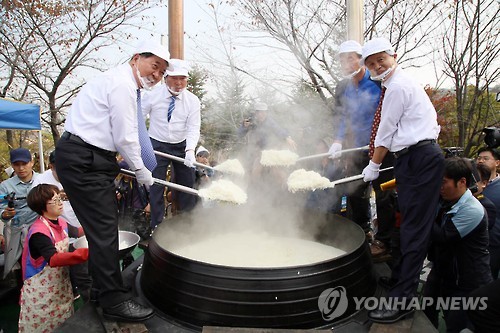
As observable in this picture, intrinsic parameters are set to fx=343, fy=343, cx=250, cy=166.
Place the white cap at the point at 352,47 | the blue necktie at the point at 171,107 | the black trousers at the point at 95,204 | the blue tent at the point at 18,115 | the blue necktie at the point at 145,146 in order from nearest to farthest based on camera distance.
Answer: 1. the black trousers at the point at 95,204
2. the blue necktie at the point at 145,146
3. the white cap at the point at 352,47
4. the blue necktie at the point at 171,107
5. the blue tent at the point at 18,115

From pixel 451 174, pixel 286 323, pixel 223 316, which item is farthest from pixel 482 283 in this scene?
pixel 223 316

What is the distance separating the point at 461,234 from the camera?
8.69ft

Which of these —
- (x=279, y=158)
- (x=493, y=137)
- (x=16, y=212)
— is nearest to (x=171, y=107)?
(x=279, y=158)

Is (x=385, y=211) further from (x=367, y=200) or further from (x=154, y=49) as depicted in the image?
(x=154, y=49)

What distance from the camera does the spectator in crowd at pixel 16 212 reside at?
11.1ft

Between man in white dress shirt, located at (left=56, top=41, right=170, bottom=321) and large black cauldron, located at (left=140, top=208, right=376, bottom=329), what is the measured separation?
30 centimetres

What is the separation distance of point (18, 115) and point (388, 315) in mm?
5997

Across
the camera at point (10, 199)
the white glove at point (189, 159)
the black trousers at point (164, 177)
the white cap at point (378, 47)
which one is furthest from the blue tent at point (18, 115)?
the white cap at point (378, 47)

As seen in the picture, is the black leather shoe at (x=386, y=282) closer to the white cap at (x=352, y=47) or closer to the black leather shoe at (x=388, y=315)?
the black leather shoe at (x=388, y=315)

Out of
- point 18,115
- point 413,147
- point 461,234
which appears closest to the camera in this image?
point 413,147

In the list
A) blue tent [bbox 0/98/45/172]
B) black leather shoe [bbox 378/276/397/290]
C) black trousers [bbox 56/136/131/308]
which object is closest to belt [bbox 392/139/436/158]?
black leather shoe [bbox 378/276/397/290]

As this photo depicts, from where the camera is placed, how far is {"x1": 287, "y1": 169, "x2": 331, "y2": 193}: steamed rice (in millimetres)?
3301

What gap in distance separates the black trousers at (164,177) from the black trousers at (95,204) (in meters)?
1.86

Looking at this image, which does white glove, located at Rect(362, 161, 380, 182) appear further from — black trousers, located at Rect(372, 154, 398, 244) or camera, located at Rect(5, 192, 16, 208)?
camera, located at Rect(5, 192, 16, 208)
